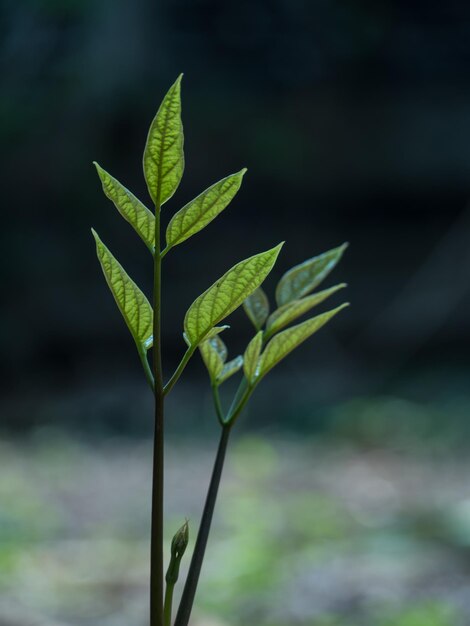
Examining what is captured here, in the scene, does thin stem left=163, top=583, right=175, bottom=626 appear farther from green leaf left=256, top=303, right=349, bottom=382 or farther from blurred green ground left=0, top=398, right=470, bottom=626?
blurred green ground left=0, top=398, right=470, bottom=626

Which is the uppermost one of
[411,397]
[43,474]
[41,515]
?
[41,515]

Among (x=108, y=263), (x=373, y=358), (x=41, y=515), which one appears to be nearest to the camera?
(x=108, y=263)

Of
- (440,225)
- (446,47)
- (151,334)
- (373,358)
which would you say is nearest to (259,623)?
(151,334)

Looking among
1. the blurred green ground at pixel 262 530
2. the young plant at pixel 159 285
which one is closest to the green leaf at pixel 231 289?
the young plant at pixel 159 285

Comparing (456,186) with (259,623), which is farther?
(456,186)

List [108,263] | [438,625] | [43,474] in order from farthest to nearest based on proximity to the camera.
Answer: [43,474] → [438,625] → [108,263]

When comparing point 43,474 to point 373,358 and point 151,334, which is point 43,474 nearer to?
point 373,358

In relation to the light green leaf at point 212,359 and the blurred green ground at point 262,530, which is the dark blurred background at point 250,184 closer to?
the blurred green ground at point 262,530
